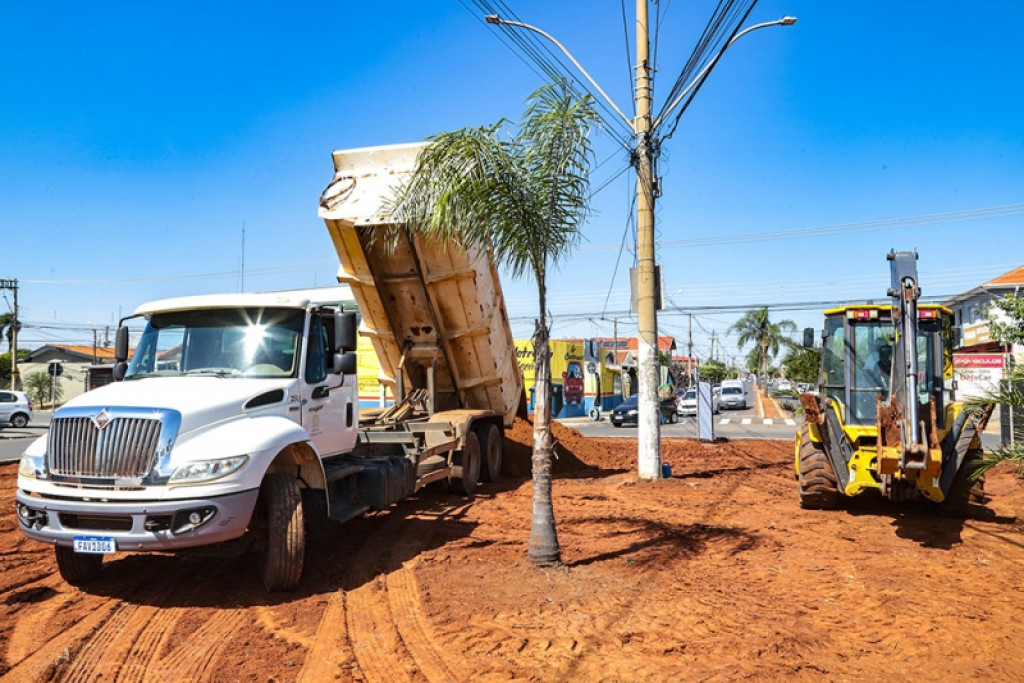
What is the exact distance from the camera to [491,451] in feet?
39.3

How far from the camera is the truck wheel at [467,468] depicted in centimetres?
1064

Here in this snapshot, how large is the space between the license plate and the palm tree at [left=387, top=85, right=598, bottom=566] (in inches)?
136

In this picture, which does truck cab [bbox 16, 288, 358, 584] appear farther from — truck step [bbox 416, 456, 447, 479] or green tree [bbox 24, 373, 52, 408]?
green tree [bbox 24, 373, 52, 408]

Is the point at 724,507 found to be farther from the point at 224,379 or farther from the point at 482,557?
the point at 224,379

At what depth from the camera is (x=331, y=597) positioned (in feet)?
19.8

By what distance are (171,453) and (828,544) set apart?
21.9 feet

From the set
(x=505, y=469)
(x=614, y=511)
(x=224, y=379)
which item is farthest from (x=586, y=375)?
(x=224, y=379)

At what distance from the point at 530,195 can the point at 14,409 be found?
1174 inches

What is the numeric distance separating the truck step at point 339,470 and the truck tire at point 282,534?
2.53ft

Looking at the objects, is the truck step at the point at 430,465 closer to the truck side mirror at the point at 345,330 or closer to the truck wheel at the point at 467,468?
the truck wheel at the point at 467,468

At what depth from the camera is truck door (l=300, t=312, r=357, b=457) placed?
7.14 metres

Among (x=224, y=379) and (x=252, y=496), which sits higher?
(x=224, y=379)

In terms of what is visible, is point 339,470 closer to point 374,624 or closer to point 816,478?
point 374,624

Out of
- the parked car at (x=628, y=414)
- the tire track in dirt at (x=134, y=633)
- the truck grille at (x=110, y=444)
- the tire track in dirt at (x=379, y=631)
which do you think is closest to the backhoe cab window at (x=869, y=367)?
the tire track in dirt at (x=379, y=631)
